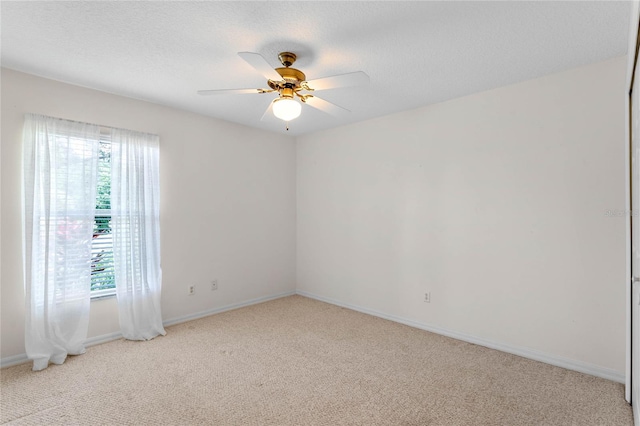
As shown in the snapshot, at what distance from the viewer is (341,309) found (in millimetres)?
4242

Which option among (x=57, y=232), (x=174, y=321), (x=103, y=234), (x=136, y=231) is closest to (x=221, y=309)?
(x=174, y=321)

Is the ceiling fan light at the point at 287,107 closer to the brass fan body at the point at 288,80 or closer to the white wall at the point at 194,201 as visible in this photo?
the brass fan body at the point at 288,80

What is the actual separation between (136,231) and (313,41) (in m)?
2.50

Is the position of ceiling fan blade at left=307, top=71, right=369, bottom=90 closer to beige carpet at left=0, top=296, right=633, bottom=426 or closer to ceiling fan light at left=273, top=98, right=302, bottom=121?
ceiling fan light at left=273, top=98, right=302, bottom=121

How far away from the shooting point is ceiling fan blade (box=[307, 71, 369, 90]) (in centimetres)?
202

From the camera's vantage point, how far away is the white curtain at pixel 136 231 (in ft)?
10.5

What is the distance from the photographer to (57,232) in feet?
9.27

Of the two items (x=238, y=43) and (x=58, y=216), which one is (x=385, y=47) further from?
(x=58, y=216)

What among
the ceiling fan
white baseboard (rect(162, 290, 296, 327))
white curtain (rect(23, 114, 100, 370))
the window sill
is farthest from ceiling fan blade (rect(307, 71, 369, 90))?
white baseboard (rect(162, 290, 296, 327))

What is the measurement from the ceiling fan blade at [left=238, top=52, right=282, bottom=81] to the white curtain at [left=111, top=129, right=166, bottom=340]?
6.18 ft

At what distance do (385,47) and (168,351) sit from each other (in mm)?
3073

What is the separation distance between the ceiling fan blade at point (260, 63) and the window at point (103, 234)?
6.55 feet

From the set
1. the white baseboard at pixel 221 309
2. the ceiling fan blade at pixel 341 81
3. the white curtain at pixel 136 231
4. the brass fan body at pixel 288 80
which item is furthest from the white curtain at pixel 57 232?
the ceiling fan blade at pixel 341 81

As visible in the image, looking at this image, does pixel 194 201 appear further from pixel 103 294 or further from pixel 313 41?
pixel 313 41
